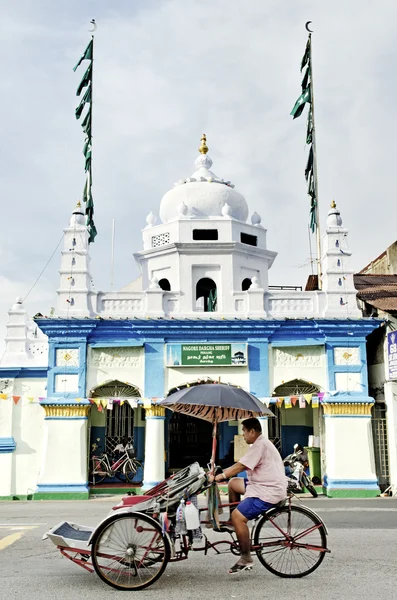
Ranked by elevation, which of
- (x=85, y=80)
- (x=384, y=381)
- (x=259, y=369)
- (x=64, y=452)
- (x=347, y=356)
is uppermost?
(x=85, y=80)

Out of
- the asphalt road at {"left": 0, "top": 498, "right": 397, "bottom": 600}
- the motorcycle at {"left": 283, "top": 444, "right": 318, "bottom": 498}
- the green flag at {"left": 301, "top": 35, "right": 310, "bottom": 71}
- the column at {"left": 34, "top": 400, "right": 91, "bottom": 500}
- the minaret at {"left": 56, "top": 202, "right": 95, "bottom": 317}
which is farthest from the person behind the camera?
the green flag at {"left": 301, "top": 35, "right": 310, "bottom": 71}

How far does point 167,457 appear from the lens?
1944 centimetres

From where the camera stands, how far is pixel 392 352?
56.4ft

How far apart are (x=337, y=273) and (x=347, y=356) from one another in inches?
98.3

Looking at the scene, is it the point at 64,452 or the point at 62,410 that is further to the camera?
the point at 62,410

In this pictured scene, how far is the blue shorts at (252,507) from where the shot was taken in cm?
609

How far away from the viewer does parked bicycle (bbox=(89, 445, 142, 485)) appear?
59.1ft

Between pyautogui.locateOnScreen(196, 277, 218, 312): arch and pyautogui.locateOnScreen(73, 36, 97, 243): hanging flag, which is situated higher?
pyautogui.locateOnScreen(73, 36, 97, 243): hanging flag

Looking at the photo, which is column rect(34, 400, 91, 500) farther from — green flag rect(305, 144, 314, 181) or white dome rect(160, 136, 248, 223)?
green flag rect(305, 144, 314, 181)

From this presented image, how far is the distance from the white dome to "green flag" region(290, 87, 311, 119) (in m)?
3.29

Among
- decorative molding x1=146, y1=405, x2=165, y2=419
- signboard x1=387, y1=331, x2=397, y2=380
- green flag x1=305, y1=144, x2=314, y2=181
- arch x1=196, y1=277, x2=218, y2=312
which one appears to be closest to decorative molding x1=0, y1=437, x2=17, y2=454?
decorative molding x1=146, y1=405, x2=165, y2=419

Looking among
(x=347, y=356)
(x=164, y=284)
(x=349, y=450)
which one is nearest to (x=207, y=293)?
(x=164, y=284)

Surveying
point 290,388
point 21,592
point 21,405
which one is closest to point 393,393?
point 290,388

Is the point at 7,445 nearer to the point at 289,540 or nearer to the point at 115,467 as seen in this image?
the point at 115,467
